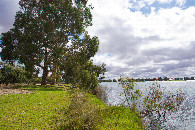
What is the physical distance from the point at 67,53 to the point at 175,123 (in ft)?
83.3

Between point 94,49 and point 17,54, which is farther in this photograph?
point 94,49

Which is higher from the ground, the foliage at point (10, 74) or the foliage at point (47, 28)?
the foliage at point (47, 28)

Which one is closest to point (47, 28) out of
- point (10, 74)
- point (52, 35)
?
point (52, 35)

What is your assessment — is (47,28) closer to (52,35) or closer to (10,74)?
(52,35)

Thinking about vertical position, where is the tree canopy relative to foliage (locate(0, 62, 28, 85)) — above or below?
above

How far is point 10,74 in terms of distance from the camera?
2955cm

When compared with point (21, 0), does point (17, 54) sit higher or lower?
lower

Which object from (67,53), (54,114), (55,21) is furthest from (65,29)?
(54,114)

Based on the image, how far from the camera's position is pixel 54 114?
11055 mm

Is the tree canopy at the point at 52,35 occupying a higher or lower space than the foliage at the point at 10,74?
higher

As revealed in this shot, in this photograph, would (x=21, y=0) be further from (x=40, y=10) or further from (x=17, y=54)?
(x=17, y=54)

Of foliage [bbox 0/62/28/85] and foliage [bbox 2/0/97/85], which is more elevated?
foliage [bbox 2/0/97/85]

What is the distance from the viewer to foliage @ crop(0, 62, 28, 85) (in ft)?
95.3

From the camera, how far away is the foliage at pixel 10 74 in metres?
29.1
